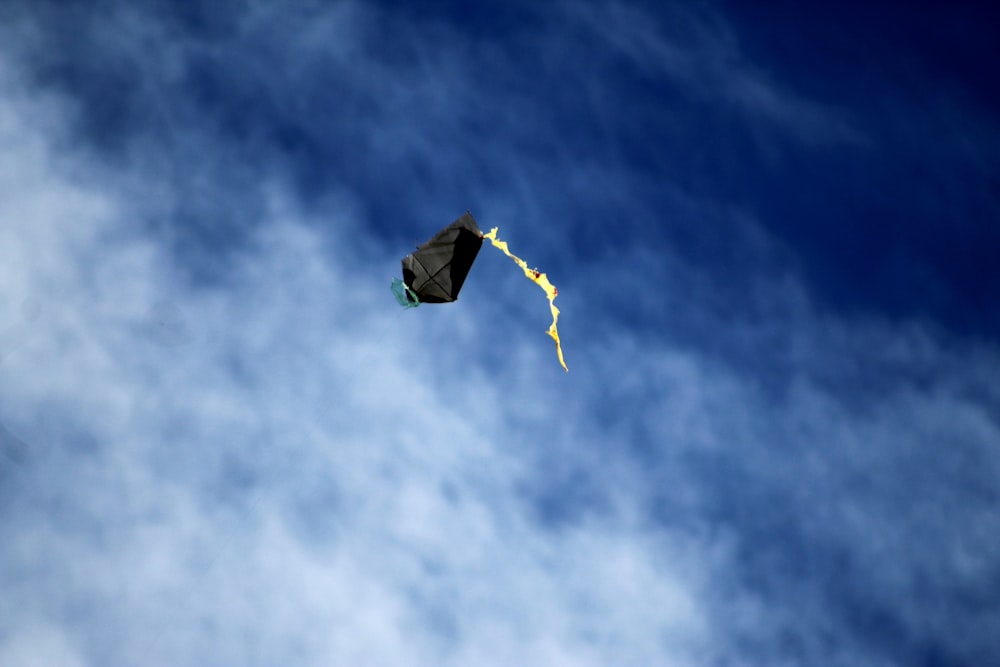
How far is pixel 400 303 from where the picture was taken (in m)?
57.2

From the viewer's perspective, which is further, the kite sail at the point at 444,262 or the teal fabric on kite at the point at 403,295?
the teal fabric on kite at the point at 403,295

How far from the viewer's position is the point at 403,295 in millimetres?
57094

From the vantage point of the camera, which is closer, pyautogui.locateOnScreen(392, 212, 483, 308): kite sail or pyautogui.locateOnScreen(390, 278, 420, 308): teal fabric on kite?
pyautogui.locateOnScreen(392, 212, 483, 308): kite sail

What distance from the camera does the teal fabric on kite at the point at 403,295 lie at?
56.8 metres

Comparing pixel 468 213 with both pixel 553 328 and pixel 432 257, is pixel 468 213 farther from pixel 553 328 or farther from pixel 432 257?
pixel 553 328

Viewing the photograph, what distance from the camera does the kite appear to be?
5388 centimetres

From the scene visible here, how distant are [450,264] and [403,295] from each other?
462 cm

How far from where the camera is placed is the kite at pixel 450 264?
53875 mm

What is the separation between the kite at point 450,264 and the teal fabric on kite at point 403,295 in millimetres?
201

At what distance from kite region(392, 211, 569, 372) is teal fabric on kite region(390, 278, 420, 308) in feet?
0.66

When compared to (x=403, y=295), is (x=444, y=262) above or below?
above

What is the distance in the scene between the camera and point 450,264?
54438 millimetres

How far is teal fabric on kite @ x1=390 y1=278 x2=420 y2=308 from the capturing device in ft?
186

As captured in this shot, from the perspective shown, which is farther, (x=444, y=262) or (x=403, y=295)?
(x=403, y=295)
